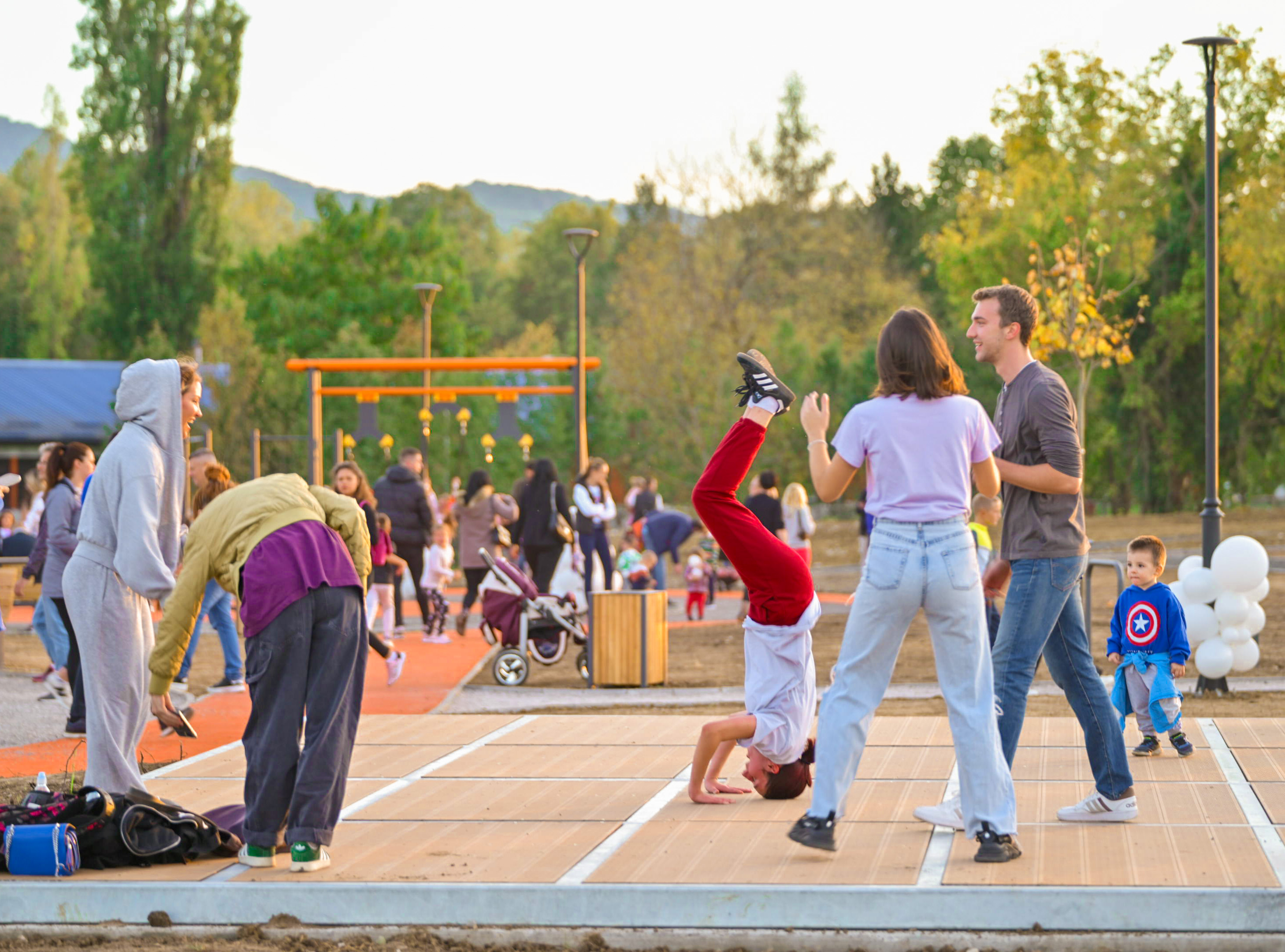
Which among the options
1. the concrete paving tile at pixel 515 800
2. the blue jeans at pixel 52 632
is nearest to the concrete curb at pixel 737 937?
the concrete paving tile at pixel 515 800

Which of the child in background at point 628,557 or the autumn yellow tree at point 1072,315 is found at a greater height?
the autumn yellow tree at point 1072,315

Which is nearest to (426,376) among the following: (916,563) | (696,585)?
(696,585)

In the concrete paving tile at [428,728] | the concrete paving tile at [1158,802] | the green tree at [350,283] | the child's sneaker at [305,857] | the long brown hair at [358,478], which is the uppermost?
the green tree at [350,283]

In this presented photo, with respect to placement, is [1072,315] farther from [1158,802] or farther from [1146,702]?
[1158,802]

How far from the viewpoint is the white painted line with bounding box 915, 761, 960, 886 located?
4977mm

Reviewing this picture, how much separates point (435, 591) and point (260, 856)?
11537 millimetres

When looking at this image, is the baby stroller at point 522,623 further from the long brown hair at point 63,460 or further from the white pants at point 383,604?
the long brown hair at point 63,460

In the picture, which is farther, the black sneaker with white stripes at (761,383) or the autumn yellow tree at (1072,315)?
the autumn yellow tree at (1072,315)

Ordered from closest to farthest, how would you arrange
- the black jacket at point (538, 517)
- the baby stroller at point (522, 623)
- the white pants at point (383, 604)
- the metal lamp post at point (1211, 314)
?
1. the metal lamp post at point (1211, 314)
2. the baby stroller at point (522, 623)
3. the white pants at point (383, 604)
4. the black jacket at point (538, 517)

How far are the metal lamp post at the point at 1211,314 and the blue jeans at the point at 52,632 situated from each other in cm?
894

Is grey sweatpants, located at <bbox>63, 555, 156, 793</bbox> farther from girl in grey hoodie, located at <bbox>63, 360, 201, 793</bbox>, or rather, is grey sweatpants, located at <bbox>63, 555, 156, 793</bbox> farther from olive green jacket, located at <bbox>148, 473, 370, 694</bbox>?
olive green jacket, located at <bbox>148, 473, 370, 694</bbox>

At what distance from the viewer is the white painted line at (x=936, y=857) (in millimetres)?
A: 4977

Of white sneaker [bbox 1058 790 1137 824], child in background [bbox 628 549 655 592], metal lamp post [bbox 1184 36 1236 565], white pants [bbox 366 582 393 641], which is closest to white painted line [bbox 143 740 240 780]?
white sneaker [bbox 1058 790 1137 824]

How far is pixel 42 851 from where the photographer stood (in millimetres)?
5527
